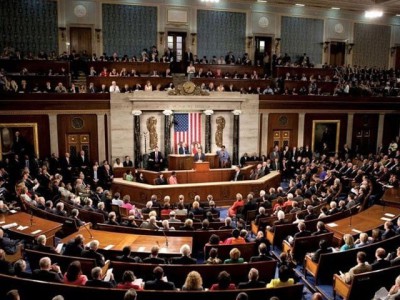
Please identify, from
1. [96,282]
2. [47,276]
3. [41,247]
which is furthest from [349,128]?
[47,276]

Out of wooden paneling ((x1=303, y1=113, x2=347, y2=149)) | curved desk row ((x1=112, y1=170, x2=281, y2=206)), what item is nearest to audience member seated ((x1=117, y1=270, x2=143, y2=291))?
curved desk row ((x1=112, y1=170, x2=281, y2=206))

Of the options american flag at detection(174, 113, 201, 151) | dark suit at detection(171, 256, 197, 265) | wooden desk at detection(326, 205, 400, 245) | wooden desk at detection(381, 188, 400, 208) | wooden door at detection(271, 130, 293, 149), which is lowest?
wooden desk at detection(381, 188, 400, 208)

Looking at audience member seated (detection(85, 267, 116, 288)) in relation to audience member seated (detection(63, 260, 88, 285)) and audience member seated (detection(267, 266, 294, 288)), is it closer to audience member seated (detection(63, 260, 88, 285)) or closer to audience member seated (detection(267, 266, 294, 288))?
audience member seated (detection(63, 260, 88, 285))

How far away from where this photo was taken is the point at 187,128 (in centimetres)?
1595

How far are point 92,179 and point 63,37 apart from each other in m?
8.35

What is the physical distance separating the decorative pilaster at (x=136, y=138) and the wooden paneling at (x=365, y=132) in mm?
10634

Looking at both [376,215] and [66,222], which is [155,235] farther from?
[376,215]

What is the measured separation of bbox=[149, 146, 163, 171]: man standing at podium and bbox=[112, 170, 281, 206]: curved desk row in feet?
6.05

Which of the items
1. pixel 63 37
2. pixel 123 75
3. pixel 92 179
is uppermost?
pixel 63 37

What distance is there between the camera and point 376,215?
899 cm

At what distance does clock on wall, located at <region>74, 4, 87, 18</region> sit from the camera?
18.2 meters

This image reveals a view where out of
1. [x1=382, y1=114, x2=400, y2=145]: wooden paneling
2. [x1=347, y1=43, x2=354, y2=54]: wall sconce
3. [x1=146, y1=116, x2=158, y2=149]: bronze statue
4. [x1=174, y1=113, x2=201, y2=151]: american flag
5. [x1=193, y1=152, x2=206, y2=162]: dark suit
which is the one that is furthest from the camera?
[x1=347, y1=43, x2=354, y2=54]: wall sconce

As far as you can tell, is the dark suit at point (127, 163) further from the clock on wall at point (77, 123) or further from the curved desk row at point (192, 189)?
the clock on wall at point (77, 123)

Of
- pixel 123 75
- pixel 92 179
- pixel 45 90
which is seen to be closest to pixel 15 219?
pixel 92 179
